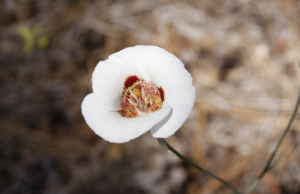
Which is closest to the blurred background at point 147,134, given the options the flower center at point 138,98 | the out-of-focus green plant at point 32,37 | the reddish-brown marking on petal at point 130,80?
the out-of-focus green plant at point 32,37

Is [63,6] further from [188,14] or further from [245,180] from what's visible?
[245,180]

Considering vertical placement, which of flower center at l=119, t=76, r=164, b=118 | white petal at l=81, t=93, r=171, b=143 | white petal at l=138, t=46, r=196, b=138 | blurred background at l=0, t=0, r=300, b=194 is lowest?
blurred background at l=0, t=0, r=300, b=194

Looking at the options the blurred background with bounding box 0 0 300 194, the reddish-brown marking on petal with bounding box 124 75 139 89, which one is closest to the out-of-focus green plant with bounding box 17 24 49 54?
the blurred background with bounding box 0 0 300 194

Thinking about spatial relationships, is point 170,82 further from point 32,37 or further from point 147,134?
point 32,37

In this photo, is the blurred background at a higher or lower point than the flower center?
lower

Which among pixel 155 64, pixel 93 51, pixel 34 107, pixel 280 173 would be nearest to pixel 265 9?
pixel 280 173

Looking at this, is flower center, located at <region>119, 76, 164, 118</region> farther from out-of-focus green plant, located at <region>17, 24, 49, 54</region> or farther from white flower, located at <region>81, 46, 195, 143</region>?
out-of-focus green plant, located at <region>17, 24, 49, 54</region>
